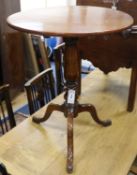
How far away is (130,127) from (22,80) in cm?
175

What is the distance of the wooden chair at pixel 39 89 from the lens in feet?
5.10

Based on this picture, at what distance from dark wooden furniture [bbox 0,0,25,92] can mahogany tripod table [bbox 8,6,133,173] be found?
119cm

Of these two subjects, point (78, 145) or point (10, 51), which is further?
point (10, 51)

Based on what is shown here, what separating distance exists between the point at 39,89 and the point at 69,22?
0.56m

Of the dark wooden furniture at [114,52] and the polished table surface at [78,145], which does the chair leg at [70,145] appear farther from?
the dark wooden furniture at [114,52]

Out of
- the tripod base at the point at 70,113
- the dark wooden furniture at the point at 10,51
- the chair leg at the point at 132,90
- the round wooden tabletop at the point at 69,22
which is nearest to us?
the round wooden tabletop at the point at 69,22

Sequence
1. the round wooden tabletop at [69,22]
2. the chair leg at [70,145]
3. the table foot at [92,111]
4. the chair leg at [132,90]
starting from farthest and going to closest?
the chair leg at [132,90]
the table foot at [92,111]
the chair leg at [70,145]
the round wooden tabletop at [69,22]

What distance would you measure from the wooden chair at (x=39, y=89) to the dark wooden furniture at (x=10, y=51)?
1.10m

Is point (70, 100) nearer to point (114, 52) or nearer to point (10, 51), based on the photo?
point (114, 52)

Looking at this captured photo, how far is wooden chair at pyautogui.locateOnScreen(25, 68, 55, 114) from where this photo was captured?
155 cm

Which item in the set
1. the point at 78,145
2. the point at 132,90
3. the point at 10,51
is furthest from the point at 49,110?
the point at 10,51

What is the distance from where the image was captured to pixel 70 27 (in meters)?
1.13

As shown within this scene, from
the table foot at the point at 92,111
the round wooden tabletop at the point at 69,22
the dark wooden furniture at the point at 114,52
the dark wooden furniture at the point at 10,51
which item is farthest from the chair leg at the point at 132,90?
the dark wooden furniture at the point at 10,51

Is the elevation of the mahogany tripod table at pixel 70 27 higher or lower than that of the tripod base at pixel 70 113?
higher
